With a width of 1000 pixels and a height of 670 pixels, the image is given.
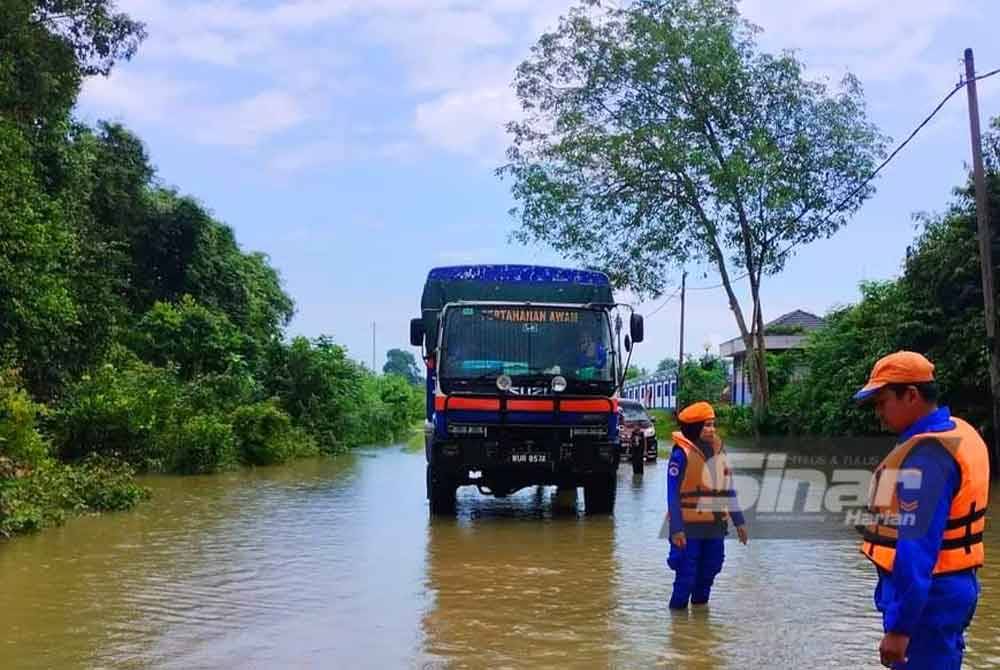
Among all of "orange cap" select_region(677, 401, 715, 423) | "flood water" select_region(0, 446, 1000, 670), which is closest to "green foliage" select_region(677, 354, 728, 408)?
"flood water" select_region(0, 446, 1000, 670)

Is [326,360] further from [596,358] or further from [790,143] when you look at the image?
[596,358]

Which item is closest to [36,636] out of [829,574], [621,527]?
[829,574]

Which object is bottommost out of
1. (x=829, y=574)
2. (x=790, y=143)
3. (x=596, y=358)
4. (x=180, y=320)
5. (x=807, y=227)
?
(x=829, y=574)

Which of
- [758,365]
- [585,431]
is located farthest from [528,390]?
[758,365]

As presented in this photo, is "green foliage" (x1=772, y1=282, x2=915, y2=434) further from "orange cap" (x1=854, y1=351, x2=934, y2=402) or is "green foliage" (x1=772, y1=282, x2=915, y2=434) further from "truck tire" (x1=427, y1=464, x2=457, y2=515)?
"orange cap" (x1=854, y1=351, x2=934, y2=402)

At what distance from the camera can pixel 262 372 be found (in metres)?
31.2

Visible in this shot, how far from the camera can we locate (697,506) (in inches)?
298

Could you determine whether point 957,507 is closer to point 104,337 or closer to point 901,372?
point 901,372

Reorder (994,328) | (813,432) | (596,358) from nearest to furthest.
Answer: (596,358), (994,328), (813,432)

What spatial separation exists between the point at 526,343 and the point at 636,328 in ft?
4.52

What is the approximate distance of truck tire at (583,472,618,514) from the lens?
13625 millimetres

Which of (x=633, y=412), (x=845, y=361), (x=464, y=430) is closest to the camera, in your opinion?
(x=464, y=430)

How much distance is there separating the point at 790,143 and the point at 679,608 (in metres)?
21.5

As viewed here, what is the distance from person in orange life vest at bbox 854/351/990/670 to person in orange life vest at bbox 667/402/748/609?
3715 millimetres
